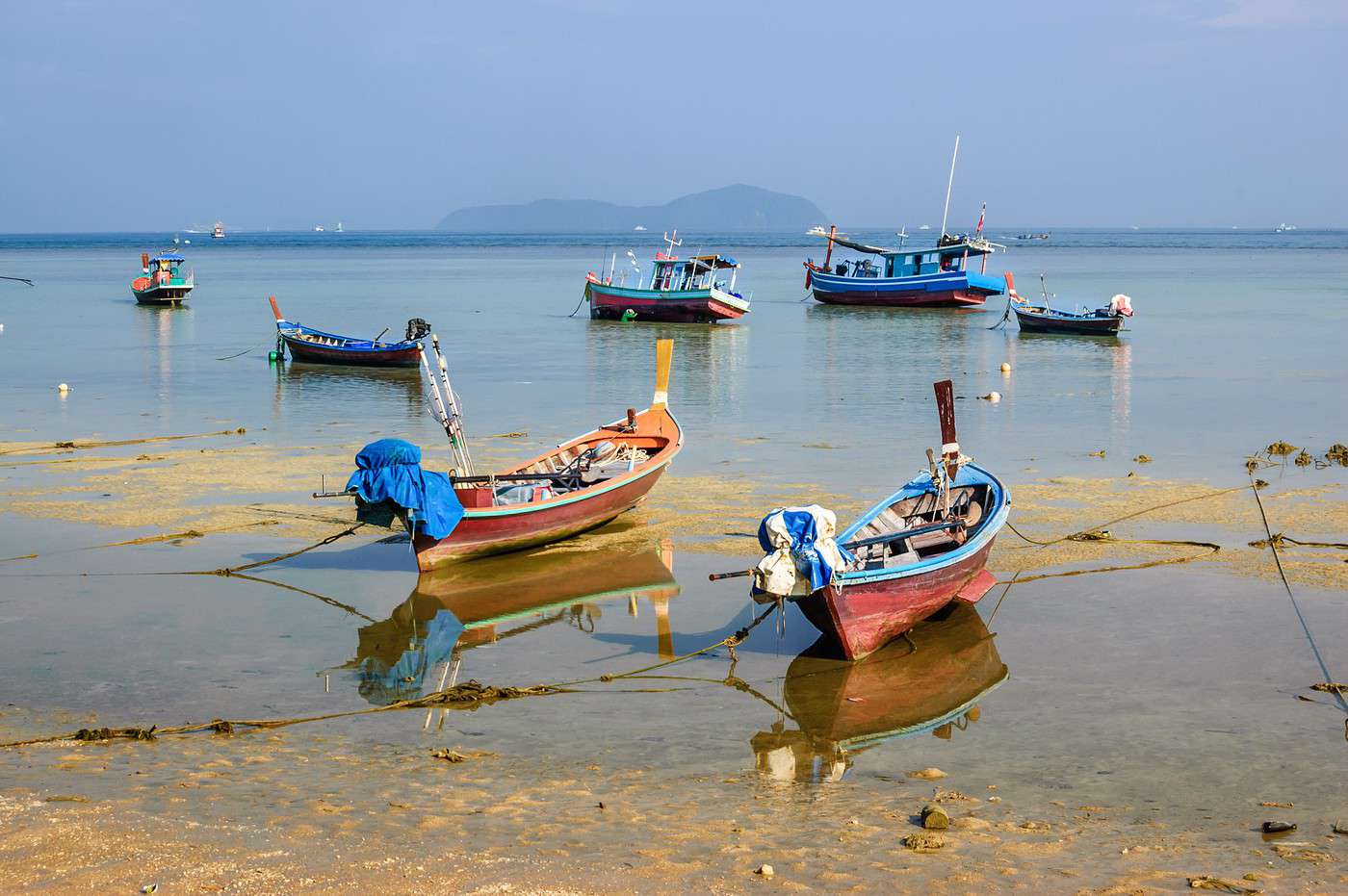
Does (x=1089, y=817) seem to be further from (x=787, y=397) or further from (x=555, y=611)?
(x=787, y=397)

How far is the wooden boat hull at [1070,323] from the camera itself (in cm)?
4267

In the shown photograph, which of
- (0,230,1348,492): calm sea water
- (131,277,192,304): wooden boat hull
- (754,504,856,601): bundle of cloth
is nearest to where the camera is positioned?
(754,504,856,601): bundle of cloth

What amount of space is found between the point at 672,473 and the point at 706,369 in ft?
53.2

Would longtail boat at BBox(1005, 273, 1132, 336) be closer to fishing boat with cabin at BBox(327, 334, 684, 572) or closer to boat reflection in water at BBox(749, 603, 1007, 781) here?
fishing boat with cabin at BBox(327, 334, 684, 572)

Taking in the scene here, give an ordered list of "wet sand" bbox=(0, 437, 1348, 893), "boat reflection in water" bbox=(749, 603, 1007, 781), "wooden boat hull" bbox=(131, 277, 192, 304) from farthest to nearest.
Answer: "wooden boat hull" bbox=(131, 277, 192, 304), "boat reflection in water" bbox=(749, 603, 1007, 781), "wet sand" bbox=(0, 437, 1348, 893)

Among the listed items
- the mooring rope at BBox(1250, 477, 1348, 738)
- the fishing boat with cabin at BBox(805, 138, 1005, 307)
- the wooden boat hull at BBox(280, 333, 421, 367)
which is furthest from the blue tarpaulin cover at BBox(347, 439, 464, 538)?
the fishing boat with cabin at BBox(805, 138, 1005, 307)

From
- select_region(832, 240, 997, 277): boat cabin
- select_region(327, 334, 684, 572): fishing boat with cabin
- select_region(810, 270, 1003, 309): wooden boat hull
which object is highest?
select_region(832, 240, 997, 277): boat cabin

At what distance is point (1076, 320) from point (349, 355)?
23.2 metres

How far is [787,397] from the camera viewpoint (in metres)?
29.8

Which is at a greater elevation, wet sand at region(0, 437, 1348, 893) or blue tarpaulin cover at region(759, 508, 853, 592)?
blue tarpaulin cover at region(759, 508, 853, 592)

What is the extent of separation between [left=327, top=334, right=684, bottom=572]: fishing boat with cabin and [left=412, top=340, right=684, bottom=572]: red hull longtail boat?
1 cm

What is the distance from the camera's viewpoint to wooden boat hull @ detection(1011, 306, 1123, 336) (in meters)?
42.7

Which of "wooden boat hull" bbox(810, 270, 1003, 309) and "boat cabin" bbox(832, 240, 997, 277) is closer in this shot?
"wooden boat hull" bbox(810, 270, 1003, 309)

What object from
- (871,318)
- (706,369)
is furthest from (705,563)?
A: (871,318)
